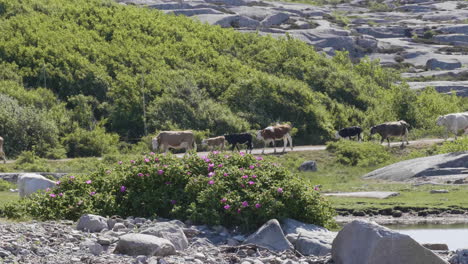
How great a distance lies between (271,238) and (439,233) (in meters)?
9.31

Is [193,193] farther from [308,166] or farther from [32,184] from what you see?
[308,166]

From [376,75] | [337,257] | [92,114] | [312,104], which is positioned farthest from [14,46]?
[337,257]

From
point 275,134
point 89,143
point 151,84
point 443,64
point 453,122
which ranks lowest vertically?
point 443,64

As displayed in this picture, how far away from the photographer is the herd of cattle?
43.2 m

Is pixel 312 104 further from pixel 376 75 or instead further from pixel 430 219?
pixel 430 219

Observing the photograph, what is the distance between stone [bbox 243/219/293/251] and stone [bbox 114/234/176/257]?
1951 millimetres

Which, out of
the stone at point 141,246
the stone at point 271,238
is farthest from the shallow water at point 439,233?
the stone at point 141,246

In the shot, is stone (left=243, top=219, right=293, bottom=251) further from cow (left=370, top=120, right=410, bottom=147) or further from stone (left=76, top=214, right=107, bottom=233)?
cow (left=370, top=120, right=410, bottom=147)

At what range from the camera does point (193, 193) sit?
1794 centimetres

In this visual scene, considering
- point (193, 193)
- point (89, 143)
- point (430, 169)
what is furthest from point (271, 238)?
point (89, 143)

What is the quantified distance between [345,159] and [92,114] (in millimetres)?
17258

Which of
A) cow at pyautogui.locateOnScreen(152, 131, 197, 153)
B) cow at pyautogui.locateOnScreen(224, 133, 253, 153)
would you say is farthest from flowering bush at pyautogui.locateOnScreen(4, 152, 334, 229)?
cow at pyautogui.locateOnScreen(224, 133, 253, 153)

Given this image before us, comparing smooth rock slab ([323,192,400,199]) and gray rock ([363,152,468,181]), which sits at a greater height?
smooth rock slab ([323,192,400,199])

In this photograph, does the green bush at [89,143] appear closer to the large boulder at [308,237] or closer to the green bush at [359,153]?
the green bush at [359,153]
